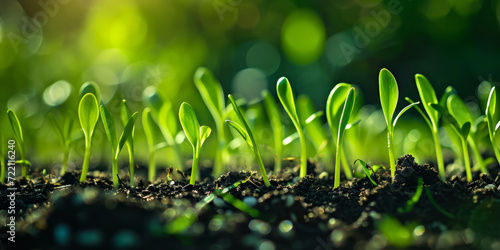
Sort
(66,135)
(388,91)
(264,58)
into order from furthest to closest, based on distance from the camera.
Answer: (264,58) < (66,135) < (388,91)

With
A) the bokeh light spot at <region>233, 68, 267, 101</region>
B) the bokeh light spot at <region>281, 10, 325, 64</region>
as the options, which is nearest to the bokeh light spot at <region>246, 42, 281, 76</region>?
the bokeh light spot at <region>233, 68, 267, 101</region>

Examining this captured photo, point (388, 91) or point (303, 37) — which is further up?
point (303, 37)

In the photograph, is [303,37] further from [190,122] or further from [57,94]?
[190,122]

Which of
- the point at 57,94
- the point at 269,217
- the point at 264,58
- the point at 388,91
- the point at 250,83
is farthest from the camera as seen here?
the point at 264,58

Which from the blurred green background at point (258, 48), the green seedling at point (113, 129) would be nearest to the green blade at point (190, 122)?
the green seedling at point (113, 129)

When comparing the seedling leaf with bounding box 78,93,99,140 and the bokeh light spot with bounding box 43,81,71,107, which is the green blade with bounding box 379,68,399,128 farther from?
the bokeh light spot with bounding box 43,81,71,107

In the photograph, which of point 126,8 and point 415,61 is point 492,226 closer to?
point 415,61

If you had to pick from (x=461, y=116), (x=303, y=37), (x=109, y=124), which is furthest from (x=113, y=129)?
(x=303, y=37)

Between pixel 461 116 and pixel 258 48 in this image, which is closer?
pixel 461 116

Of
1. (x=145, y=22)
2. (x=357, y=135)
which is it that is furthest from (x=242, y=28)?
(x=357, y=135)
